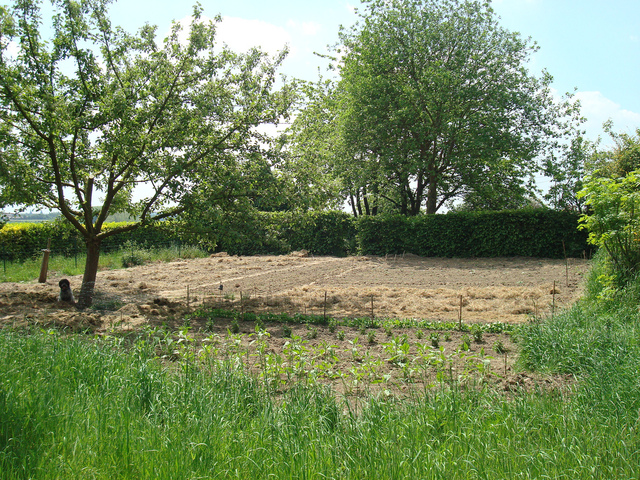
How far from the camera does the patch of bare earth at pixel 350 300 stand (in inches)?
210

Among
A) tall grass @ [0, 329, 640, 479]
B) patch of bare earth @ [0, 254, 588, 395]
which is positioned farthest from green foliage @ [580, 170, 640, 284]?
tall grass @ [0, 329, 640, 479]

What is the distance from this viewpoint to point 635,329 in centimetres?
517

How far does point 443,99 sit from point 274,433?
67.2 ft

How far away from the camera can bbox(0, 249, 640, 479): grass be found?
2.75 meters

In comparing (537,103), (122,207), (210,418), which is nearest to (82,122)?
(122,207)

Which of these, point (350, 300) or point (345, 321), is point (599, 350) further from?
point (350, 300)

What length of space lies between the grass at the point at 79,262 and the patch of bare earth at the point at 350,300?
3.67 ft

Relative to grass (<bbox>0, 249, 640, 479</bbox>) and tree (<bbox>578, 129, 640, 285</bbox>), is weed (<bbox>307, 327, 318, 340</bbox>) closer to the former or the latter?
grass (<bbox>0, 249, 640, 479</bbox>)

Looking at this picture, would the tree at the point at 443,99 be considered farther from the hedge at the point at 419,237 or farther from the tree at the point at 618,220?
the tree at the point at 618,220

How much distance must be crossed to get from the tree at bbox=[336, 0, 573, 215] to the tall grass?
1937 centimetres

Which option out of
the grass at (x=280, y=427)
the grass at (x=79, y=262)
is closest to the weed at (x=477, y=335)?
the grass at (x=280, y=427)

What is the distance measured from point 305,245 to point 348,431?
21714mm

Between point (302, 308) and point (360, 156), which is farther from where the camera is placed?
point (360, 156)

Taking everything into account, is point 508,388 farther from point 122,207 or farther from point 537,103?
point 537,103
